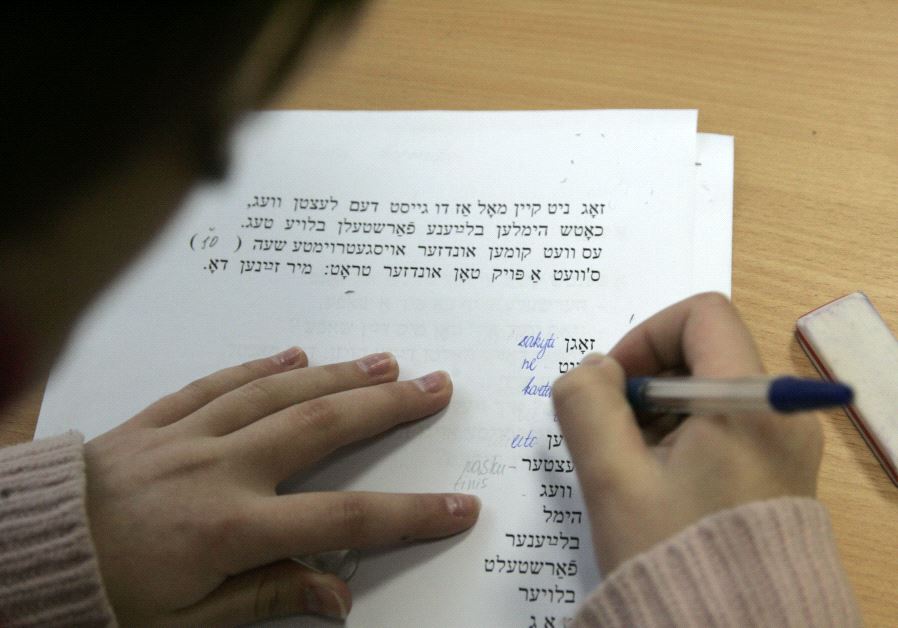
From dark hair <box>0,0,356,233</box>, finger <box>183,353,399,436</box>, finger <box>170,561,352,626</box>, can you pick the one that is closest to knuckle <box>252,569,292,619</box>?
finger <box>170,561,352,626</box>

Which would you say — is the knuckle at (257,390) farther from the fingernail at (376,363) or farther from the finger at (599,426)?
the finger at (599,426)

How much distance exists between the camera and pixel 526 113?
23.8 inches

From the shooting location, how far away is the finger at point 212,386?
0.52m

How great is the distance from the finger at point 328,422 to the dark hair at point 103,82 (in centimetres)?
27

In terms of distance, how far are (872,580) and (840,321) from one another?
0.16 meters

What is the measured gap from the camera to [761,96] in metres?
0.59

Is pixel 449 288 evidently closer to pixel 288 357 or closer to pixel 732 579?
pixel 288 357

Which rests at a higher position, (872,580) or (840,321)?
(840,321)

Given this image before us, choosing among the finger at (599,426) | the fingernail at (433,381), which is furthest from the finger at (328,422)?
the finger at (599,426)

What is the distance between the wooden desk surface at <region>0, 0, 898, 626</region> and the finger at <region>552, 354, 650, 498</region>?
0.16 metres

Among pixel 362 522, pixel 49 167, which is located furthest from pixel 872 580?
pixel 49 167

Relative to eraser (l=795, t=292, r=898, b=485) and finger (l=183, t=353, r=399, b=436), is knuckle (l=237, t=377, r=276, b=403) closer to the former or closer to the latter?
finger (l=183, t=353, r=399, b=436)

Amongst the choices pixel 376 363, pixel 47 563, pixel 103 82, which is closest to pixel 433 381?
pixel 376 363

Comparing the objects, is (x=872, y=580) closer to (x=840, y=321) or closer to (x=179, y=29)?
(x=840, y=321)
